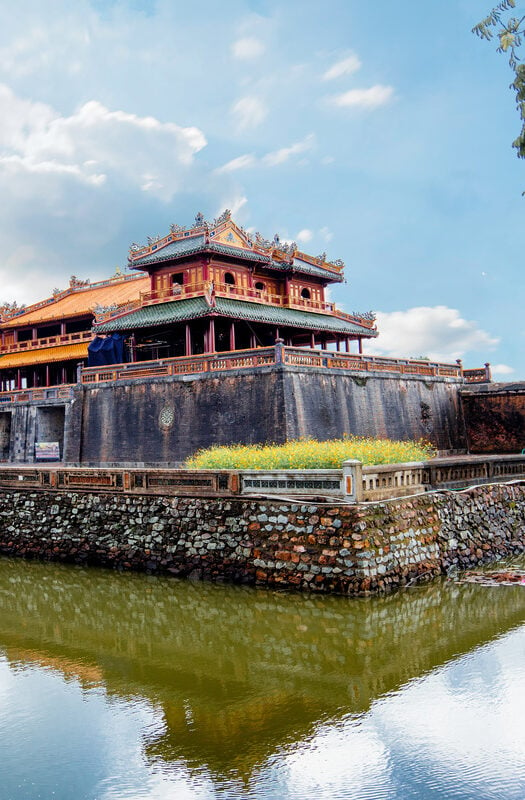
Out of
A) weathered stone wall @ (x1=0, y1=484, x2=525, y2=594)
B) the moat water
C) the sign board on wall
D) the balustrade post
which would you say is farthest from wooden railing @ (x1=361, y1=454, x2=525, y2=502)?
the sign board on wall

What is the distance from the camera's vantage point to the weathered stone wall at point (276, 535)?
43.0ft

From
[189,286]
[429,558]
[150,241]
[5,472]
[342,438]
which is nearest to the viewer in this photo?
[429,558]

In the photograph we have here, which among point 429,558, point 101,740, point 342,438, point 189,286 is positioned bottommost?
point 101,740

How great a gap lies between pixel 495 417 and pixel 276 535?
1946cm

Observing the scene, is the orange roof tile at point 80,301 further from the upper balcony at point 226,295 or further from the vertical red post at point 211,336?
the vertical red post at point 211,336

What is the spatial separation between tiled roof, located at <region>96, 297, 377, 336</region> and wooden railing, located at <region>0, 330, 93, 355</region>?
22.6 ft

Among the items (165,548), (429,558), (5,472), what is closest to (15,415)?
(5,472)

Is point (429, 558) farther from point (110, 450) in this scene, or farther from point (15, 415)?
point (15, 415)

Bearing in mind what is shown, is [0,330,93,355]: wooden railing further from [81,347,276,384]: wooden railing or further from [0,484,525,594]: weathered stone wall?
[0,484,525,594]: weathered stone wall

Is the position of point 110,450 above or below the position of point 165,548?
above

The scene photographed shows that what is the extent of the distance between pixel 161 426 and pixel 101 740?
727 inches

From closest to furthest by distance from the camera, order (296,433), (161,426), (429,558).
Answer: (429,558)
(296,433)
(161,426)

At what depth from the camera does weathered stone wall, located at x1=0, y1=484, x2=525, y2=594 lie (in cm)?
1312

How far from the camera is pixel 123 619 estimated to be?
532 inches
